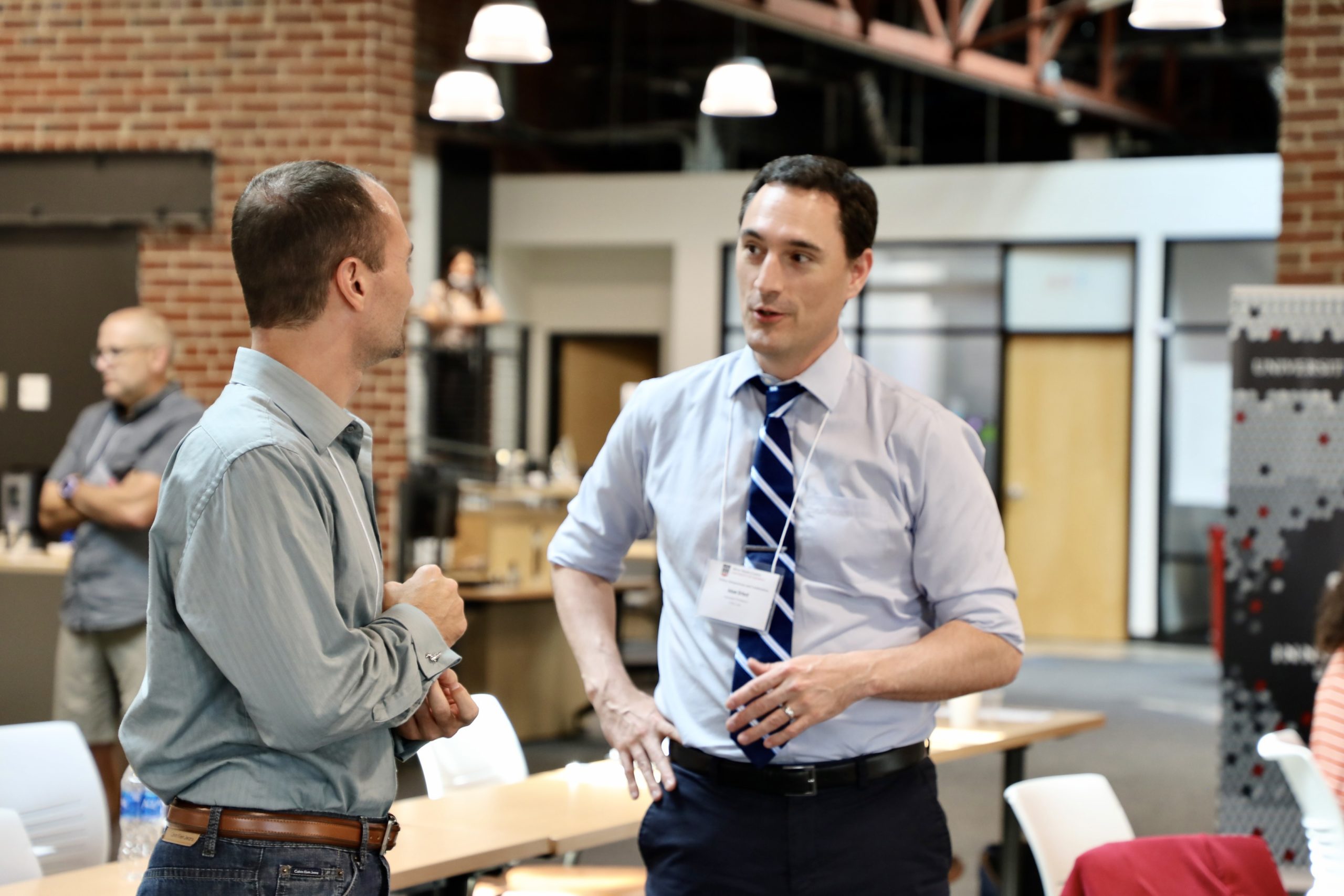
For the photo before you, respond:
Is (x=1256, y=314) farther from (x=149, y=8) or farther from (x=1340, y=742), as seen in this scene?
(x=149, y=8)

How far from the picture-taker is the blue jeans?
151 centimetres

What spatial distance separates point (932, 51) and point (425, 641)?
8152 millimetres

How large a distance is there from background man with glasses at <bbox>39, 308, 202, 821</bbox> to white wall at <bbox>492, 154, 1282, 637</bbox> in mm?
6701

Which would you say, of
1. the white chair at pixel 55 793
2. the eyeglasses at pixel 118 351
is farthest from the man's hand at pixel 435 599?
the eyeglasses at pixel 118 351

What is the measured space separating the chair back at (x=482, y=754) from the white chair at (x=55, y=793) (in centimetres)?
78

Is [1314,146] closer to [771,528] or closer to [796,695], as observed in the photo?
[771,528]

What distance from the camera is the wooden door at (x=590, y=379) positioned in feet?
45.4

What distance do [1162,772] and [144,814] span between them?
533cm

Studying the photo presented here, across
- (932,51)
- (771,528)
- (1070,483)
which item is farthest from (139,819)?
(1070,483)

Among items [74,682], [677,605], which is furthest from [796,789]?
[74,682]

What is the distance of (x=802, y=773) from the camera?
2025 millimetres

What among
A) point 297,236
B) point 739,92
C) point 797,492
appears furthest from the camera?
point 739,92

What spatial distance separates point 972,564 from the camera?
2.07 m

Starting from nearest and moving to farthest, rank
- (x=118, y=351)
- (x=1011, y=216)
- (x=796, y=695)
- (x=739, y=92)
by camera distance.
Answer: (x=796, y=695)
(x=118, y=351)
(x=739, y=92)
(x=1011, y=216)
